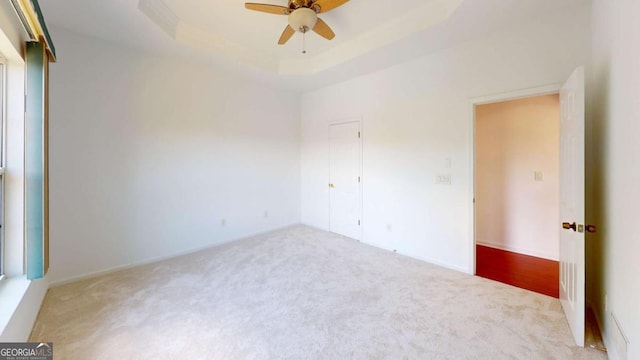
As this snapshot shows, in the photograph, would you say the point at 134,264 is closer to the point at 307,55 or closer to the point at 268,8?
the point at 268,8

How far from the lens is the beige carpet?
1761 millimetres

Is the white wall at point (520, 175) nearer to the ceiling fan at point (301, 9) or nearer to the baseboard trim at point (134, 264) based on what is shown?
the ceiling fan at point (301, 9)

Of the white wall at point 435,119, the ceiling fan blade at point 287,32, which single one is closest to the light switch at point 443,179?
the white wall at point 435,119

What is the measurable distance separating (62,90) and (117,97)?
1.51ft

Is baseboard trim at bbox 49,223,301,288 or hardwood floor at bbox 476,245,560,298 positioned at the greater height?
baseboard trim at bbox 49,223,301,288

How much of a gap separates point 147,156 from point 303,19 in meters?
2.58

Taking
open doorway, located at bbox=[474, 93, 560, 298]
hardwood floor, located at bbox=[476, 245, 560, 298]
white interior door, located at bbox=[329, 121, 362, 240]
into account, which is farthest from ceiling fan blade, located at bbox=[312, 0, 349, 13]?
hardwood floor, located at bbox=[476, 245, 560, 298]

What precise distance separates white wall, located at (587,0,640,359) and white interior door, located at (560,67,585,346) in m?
0.15

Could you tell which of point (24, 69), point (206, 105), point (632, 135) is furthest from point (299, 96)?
point (632, 135)

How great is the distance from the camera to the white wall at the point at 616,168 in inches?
53.2

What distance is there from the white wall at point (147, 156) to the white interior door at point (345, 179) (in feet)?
3.86

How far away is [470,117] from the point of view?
2.95 m

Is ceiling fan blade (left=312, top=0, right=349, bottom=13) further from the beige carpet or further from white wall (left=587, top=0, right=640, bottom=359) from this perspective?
the beige carpet

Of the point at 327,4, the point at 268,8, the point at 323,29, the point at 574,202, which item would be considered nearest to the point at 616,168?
the point at 574,202
